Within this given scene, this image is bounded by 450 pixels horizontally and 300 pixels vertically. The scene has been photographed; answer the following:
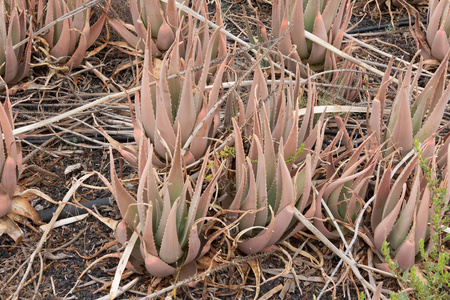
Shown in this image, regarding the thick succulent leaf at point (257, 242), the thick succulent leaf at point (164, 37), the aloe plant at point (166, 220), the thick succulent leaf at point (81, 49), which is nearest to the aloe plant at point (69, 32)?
the thick succulent leaf at point (81, 49)

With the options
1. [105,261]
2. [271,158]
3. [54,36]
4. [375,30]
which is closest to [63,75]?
[54,36]

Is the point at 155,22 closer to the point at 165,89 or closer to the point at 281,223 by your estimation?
the point at 165,89

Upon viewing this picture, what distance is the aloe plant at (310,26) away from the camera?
1.98 m

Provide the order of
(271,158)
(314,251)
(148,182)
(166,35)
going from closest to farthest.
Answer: (148,182) → (271,158) → (314,251) → (166,35)

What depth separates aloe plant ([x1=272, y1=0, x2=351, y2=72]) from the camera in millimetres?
1979

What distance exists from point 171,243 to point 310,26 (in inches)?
47.3

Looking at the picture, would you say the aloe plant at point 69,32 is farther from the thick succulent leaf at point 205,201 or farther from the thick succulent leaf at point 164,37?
the thick succulent leaf at point 205,201

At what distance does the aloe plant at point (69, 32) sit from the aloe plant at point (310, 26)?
29.1 inches

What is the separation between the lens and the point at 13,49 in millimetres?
1819

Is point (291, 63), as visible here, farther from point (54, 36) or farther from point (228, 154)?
point (54, 36)

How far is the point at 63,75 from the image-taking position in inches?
80.8

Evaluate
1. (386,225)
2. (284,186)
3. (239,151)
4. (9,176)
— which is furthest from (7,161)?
(386,225)

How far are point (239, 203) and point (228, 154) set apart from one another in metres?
0.18

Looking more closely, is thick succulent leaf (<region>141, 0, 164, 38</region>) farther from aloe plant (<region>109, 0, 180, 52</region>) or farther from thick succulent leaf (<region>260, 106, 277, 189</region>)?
thick succulent leaf (<region>260, 106, 277, 189</region>)
